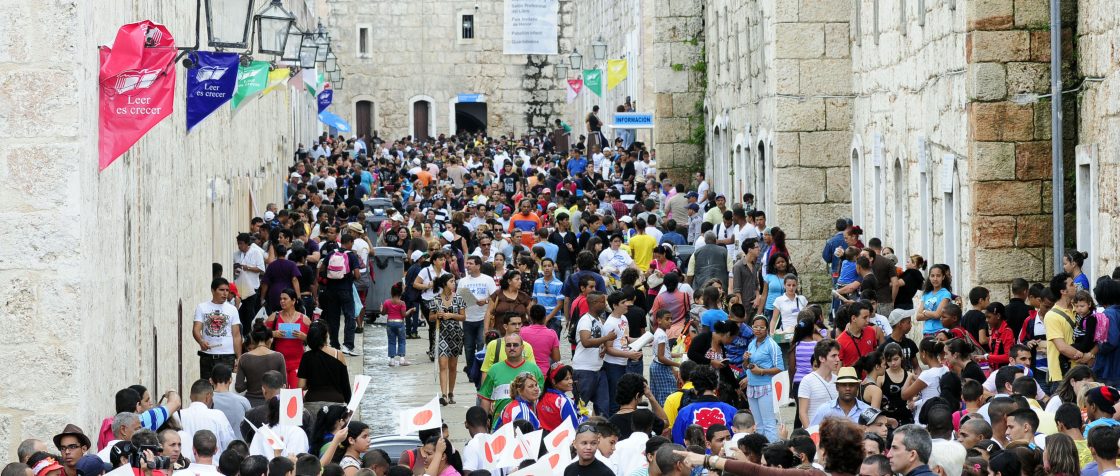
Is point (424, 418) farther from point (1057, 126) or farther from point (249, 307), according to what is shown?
point (249, 307)

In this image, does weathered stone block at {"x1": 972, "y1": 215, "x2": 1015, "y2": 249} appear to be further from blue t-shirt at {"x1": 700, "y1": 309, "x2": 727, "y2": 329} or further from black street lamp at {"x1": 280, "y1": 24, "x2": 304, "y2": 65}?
black street lamp at {"x1": 280, "y1": 24, "x2": 304, "y2": 65}

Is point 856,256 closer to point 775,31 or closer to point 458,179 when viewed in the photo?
point 775,31

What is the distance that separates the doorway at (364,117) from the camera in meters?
60.2

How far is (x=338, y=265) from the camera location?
19.0 metres

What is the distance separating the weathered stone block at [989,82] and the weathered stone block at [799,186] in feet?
25.4

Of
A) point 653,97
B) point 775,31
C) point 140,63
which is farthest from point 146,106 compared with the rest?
point 653,97

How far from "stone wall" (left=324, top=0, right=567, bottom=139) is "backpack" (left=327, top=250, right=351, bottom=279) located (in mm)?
40682

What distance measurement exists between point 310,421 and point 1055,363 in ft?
17.0

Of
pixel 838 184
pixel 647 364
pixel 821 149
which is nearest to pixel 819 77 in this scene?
pixel 821 149

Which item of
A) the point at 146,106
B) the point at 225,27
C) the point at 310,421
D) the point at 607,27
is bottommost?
the point at 310,421

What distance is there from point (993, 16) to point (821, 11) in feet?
25.1

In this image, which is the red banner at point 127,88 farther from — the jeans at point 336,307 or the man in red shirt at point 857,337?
the jeans at point 336,307

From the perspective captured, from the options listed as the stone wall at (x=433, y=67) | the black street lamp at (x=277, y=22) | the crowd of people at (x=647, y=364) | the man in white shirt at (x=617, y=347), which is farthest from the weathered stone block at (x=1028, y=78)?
the stone wall at (x=433, y=67)

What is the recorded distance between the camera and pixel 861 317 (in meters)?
13.1
